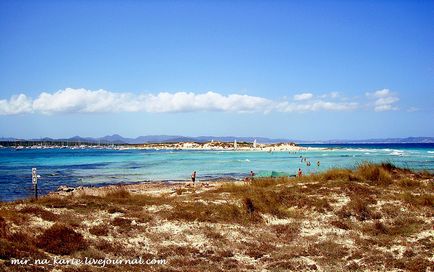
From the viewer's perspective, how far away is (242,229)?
18.3 m

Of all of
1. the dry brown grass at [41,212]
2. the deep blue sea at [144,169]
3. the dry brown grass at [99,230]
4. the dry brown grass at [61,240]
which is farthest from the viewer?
the deep blue sea at [144,169]

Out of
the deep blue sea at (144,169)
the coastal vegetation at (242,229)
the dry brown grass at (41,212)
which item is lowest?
the deep blue sea at (144,169)

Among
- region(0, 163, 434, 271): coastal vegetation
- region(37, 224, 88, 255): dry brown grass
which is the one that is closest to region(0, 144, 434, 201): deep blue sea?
region(0, 163, 434, 271): coastal vegetation

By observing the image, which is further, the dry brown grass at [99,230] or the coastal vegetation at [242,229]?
the dry brown grass at [99,230]

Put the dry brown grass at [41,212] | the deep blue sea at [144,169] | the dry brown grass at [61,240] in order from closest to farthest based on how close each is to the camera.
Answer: the dry brown grass at [61,240] < the dry brown grass at [41,212] < the deep blue sea at [144,169]

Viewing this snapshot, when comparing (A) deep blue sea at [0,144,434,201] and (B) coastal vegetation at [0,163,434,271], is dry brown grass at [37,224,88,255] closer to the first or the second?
(B) coastal vegetation at [0,163,434,271]

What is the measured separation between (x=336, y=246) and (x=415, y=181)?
13.2 m

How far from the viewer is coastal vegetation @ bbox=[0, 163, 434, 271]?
1460cm

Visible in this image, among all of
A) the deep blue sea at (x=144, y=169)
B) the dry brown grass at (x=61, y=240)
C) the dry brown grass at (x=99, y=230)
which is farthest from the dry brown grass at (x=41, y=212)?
the deep blue sea at (x=144, y=169)

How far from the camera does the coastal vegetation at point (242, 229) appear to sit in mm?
14602

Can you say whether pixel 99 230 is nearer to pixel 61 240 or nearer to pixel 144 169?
pixel 61 240

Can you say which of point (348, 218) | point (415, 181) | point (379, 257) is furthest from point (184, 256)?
point (415, 181)

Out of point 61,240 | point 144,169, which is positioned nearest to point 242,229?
point 61,240

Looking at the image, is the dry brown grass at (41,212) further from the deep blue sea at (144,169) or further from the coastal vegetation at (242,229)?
the deep blue sea at (144,169)
